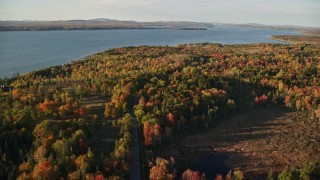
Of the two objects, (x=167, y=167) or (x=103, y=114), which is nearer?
(x=167, y=167)

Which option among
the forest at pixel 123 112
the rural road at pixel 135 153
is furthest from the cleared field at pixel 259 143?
the rural road at pixel 135 153

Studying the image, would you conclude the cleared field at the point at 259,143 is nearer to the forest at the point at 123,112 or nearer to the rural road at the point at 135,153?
the forest at the point at 123,112

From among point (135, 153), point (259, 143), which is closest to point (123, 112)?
point (135, 153)

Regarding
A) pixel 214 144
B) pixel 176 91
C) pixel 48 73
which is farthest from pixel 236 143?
pixel 48 73

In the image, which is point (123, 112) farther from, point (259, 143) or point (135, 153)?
point (259, 143)

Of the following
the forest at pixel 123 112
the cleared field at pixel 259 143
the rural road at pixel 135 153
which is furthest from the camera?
A: the cleared field at pixel 259 143

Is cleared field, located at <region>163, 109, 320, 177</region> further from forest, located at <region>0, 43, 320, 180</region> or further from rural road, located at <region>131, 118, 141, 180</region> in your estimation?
rural road, located at <region>131, 118, 141, 180</region>

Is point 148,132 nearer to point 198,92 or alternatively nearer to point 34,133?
point 34,133
